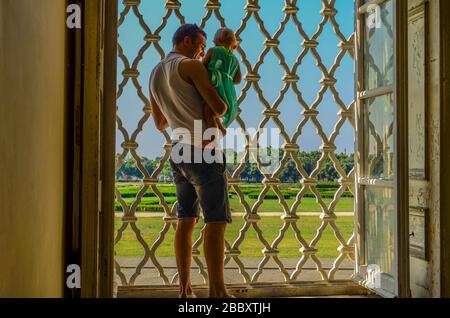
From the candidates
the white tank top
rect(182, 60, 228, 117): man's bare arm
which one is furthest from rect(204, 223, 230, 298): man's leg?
rect(182, 60, 228, 117): man's bare arm

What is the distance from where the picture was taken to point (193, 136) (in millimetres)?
1978

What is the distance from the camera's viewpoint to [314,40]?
2572mm

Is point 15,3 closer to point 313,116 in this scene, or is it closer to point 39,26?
point 39,26

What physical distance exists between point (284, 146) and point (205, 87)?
0.72 meters

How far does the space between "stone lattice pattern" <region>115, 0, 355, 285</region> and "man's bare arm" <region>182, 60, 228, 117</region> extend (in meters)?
0.49

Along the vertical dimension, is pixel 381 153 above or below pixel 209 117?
below

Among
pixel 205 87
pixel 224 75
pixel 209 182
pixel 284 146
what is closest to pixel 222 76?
pixel 224 75

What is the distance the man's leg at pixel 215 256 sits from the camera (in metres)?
2.00

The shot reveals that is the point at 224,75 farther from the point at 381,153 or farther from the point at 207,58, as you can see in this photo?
the point at 381,153

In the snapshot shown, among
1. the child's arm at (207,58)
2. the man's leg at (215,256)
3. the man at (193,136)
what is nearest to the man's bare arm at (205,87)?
the man at (193,136)

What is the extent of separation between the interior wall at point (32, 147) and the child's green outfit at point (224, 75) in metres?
0.71

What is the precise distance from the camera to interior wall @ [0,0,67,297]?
2.55ft

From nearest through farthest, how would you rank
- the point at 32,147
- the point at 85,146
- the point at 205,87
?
the point at 32,147 < the point at 85,146 < the point at 205,87
